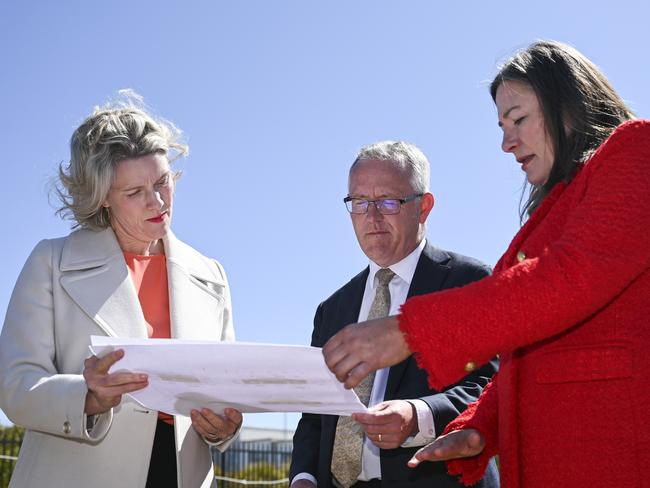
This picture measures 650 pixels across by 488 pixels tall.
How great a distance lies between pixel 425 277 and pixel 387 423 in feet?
4.17

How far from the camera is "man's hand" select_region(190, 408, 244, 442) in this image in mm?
3395

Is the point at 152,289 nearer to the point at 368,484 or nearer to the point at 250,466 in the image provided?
the point at 368,484

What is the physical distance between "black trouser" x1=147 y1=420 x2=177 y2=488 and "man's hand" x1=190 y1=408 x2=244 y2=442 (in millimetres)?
213

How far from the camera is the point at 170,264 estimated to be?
4.21m

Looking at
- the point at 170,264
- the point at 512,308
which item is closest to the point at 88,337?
the point at 170,264

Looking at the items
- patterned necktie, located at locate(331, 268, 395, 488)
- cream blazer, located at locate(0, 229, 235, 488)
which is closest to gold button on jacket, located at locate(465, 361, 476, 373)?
patterned necktie, located at locate(331, 268, 395, 488)

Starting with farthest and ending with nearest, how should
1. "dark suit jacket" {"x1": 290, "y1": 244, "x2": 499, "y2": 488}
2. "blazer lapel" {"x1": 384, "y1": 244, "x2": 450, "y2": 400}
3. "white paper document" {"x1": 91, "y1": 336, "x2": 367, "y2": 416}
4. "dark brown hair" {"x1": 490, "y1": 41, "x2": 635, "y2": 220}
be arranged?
"blazer lapel" {"x1": 384, "y1": 244, "x2": 450, "y2": 400} → "dark suit jacket" {"x1": 290, "y1": 244, "x2": 499, "y2": 488} → "dark brown hair" {"x1": 490, "y1": 41, "x2": 635, "y2": 220} → "white paper document" {"x1": 91, "y1": 336, "x2": 367, "y2": 416}

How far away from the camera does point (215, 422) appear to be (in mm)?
3453

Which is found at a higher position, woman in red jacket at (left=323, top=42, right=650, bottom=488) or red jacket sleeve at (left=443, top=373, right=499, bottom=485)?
woman in red jacket at (left=323, top=42, right=650, bottom=488)

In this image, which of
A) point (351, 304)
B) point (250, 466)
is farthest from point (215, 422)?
point (250, 466)

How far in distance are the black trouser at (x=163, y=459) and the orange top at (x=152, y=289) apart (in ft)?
1.62

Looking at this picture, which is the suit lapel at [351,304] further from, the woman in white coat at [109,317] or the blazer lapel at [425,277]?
the woman in white coat at [109,317]

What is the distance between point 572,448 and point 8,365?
250 centimetres

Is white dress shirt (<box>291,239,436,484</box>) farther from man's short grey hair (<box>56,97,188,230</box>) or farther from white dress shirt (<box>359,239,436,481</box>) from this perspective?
man's short grey hair (<box>56,97,188,230</box>)
